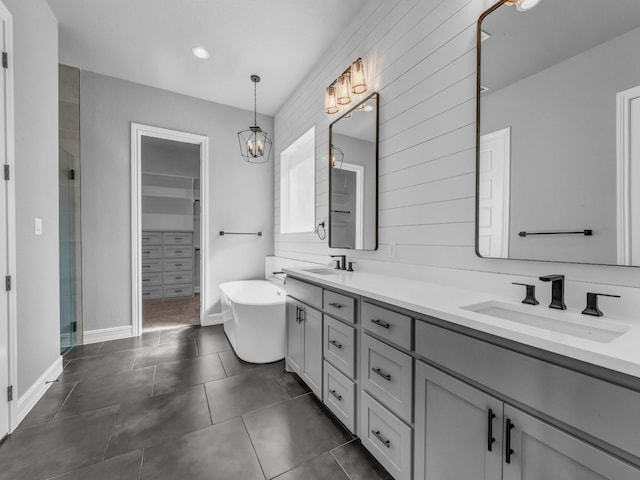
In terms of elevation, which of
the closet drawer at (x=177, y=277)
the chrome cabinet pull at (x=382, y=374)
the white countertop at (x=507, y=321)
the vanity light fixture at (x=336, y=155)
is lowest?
the closet drawer at (x=177, y=277)

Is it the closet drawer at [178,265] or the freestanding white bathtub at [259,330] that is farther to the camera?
the closet drawer at [178,265]

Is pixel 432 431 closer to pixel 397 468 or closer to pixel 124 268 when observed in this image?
pixel 397 468

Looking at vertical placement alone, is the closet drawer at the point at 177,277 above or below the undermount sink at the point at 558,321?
below

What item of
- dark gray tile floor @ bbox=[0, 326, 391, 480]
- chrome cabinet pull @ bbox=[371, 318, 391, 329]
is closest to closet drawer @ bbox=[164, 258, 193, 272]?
dark gray tile floor @ bbox=[0, 326, 391, 480]

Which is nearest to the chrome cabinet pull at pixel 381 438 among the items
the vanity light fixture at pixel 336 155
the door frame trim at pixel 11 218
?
the vanity light fixture at pixel 336 155

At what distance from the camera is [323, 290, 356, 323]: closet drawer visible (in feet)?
5.19

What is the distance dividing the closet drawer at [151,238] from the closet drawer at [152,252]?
8 cm

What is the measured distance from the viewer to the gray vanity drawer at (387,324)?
1.22 meters

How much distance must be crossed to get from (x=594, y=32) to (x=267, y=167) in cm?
362

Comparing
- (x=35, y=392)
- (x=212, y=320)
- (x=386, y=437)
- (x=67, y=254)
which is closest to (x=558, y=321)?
(x=386, y=437)

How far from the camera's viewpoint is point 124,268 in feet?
10.8

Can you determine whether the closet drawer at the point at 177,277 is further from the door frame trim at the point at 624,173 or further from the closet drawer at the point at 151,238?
the door frame trim at the point at 624,173

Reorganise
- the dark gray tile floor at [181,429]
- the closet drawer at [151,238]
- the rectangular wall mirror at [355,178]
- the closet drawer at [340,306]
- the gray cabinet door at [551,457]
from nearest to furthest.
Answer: the gray cabinet door at [551,457] → the dark gray tile floor at [181,429] → the closet drawer at [340,306] → the rectangular wall mirror at [355,178] → the closet drawer at [151,238]

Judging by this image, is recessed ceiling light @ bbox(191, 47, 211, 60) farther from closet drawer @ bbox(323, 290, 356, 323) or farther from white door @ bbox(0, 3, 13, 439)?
closet drawer @ bbox(323, 290, 356, 323)
